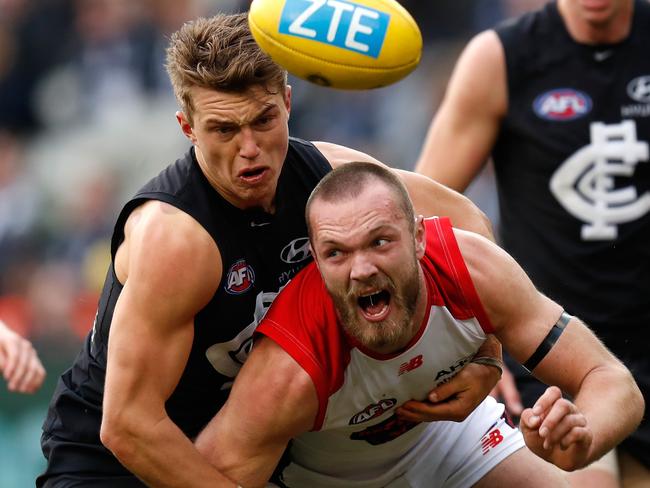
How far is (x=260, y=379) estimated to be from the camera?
5219mm

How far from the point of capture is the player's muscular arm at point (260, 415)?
5195 millimetres

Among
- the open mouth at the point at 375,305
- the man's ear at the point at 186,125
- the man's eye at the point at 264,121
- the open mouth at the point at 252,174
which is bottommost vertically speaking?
the open mouth at the point at 375,305

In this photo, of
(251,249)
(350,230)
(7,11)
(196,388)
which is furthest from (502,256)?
(7,11)

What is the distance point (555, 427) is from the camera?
4754mm

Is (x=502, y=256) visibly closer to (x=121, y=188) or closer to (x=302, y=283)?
(x=302, y=283)

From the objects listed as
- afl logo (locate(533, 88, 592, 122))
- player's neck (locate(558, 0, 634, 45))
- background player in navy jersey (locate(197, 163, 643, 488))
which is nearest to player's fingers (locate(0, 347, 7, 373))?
background player in navy jersey (locate(197, 163, 643, 488))

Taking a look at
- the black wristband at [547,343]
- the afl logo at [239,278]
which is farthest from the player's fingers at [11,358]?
the black wristband at [547,343]

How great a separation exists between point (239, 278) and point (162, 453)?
73 centimetres

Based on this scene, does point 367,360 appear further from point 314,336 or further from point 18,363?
point 18,363

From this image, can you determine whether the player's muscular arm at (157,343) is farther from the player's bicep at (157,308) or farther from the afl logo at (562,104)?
the afl logo at (562,104)

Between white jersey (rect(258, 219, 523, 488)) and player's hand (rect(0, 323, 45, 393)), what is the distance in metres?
1.19

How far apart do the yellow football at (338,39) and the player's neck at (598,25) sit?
6.88 ft

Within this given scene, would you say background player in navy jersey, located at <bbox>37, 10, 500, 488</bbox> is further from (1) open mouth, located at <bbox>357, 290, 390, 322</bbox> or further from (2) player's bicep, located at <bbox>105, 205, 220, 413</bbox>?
(1) open mouth, located at <bbox>357, 290, 390, 322</bbox>

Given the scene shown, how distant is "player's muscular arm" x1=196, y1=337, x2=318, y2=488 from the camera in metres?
5.20
